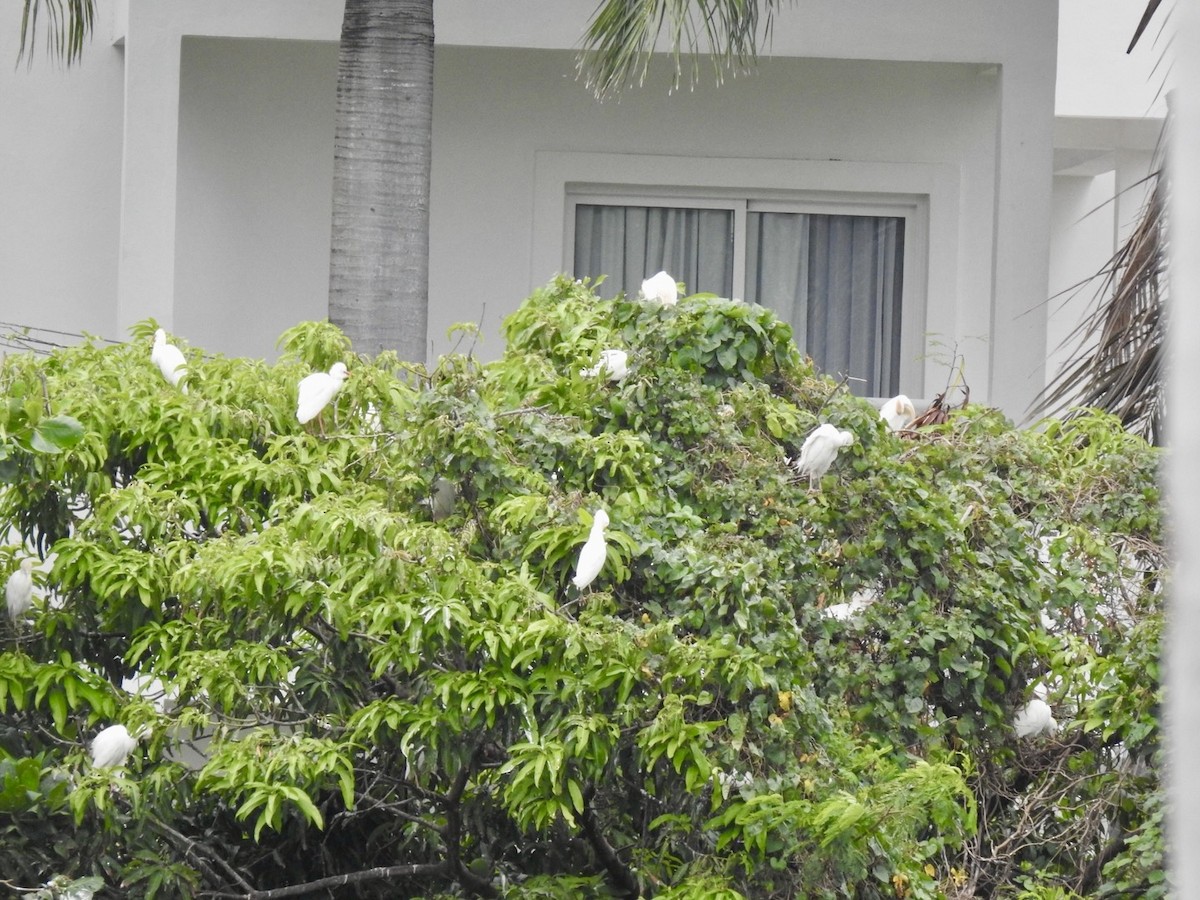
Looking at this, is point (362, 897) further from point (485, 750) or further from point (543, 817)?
point (543, 817)

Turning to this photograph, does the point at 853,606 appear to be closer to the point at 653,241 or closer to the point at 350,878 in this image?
the point at 350,878

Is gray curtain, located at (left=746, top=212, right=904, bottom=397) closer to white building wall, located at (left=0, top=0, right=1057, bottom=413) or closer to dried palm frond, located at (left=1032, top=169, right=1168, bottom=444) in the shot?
white building wall, located at (left=0, top=0, right=1057, bottom=413)

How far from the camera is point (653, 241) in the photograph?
282 inches

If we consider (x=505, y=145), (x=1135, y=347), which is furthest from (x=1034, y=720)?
(x=505, y=145)

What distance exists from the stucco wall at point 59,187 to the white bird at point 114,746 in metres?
4.25

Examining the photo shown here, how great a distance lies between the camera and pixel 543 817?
290 centimetres

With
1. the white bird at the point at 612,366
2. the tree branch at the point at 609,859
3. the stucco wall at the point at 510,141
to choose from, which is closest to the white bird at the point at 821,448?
the white bird at the point at 612,366

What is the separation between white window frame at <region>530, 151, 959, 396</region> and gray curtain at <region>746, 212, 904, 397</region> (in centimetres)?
13

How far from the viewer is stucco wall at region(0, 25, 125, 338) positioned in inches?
279

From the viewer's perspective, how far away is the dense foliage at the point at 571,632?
117 inches

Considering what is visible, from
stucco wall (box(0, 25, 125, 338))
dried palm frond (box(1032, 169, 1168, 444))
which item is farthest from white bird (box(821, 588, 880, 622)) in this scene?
stucco wall (box(0, 25, 125, 338))

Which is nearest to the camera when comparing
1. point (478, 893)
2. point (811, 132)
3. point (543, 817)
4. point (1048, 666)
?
point (543, 817)

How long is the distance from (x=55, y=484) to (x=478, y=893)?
4.87 feet

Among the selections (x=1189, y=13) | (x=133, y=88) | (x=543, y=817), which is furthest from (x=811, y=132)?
(x=1189, y=13)
